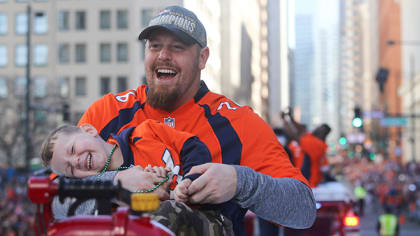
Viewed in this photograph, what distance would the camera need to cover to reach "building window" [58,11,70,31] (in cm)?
5909

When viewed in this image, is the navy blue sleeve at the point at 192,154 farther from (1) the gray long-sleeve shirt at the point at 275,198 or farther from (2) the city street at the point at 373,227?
(2) the city street at the point at 373,227

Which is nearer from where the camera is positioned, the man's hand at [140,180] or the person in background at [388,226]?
the man's hand at [140,180]

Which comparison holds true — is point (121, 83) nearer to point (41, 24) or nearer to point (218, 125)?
point (41, 24)

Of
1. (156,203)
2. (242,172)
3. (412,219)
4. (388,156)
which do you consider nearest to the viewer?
(156,203)

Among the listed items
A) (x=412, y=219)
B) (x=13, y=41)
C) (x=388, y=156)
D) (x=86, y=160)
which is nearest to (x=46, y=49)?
(x=13, y=41)

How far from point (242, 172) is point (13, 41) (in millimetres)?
59857

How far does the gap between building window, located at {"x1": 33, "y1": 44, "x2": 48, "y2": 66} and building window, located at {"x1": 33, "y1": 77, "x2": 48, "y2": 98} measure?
140 cm

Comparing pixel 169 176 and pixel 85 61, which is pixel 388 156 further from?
pixel 169 176

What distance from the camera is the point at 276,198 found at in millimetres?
3004

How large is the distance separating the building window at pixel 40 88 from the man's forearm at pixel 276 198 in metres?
43.5

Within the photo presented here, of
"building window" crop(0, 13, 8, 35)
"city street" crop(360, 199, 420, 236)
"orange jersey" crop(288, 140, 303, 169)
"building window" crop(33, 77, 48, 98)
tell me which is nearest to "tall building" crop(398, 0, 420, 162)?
"city street" crop(360, 199, 420, 236)

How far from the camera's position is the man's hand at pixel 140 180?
2.86 m

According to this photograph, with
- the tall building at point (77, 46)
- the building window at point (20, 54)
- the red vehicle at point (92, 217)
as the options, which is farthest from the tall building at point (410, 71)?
the red vehicle at point (92, 217)

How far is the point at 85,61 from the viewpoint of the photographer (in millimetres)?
60219
